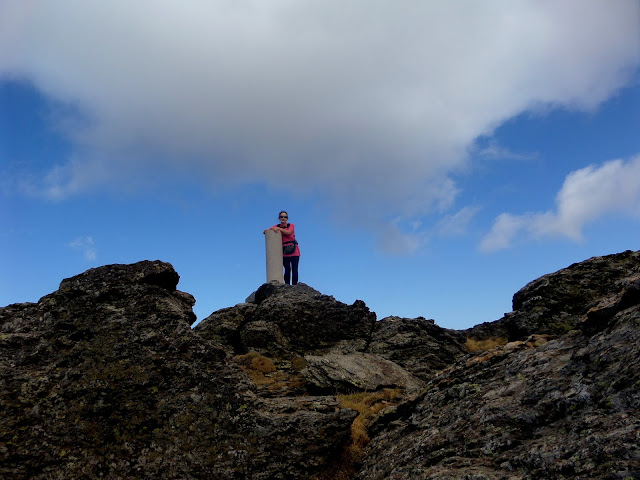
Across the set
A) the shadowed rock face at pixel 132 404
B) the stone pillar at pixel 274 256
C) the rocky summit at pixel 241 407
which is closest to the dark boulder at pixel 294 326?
the stone pillar at pixel 274 256

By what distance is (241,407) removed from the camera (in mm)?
8922

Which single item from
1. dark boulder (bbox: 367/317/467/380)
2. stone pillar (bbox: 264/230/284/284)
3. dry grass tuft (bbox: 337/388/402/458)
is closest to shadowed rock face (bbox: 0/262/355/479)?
dry grass tuft (bbox: 337/388/402/458)

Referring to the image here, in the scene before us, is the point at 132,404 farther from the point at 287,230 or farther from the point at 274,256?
the point at 287,230

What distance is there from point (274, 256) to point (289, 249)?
1.33 m

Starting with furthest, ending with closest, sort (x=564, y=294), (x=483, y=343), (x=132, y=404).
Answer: (x=483, y=343) → (x=564, y=294) → (x=132, y=404)

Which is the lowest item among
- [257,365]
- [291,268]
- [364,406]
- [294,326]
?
[364,406]

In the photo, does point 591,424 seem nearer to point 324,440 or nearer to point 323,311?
point 324,440

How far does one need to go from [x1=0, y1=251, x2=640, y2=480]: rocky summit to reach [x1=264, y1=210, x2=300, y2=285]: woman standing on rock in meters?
24.1

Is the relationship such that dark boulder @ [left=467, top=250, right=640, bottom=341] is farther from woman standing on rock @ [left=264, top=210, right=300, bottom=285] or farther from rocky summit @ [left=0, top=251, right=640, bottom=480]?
woman standing on rock @ [left=264, top=210, right=300, bottom=285]

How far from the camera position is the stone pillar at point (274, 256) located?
35188 mm

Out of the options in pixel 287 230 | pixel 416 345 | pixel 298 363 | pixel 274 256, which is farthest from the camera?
pixel 287 230

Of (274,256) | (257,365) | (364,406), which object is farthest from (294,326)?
(364,406)

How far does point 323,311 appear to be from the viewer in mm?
26328

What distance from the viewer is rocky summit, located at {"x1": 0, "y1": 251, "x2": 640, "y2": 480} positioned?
637cm
